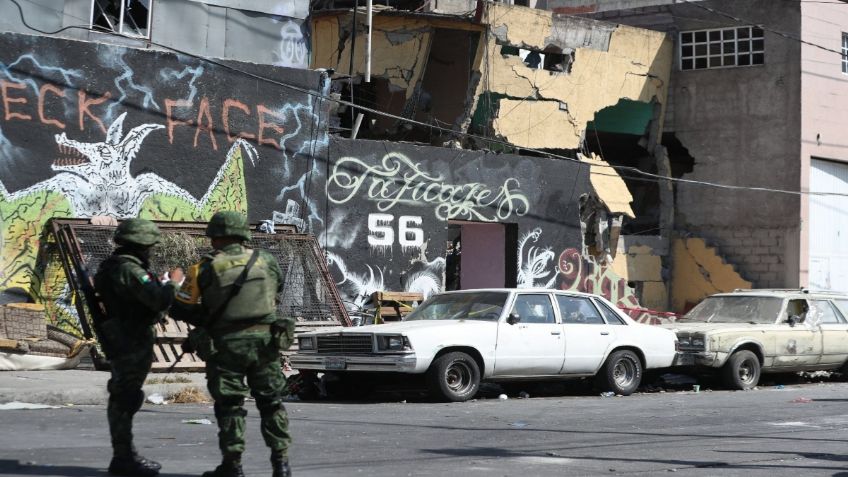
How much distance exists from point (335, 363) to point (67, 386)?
2.94 m

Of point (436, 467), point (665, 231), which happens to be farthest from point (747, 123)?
point (436, 467)

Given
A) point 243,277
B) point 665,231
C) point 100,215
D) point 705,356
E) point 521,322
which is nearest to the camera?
point 243,277

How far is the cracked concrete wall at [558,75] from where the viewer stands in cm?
2422

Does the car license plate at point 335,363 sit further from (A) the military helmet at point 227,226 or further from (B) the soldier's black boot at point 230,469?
(B) the soldier's black boot at point 230,469

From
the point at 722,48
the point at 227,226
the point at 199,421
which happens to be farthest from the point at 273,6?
the point at 227,226

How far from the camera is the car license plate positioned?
13.0 metres

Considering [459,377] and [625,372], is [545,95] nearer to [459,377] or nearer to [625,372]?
[625,372]

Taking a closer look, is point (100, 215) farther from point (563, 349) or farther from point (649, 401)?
point (649, 401)

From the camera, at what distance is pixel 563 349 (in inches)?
564

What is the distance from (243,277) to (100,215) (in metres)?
10.9

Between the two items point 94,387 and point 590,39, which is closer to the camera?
point 94,387

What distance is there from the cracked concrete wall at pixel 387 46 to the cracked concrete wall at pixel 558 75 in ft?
4.60

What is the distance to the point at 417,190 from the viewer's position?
21078 millimetres

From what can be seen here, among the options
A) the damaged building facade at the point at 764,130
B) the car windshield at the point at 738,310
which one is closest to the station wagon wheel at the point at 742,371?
the car windshield at the point at 738,310
